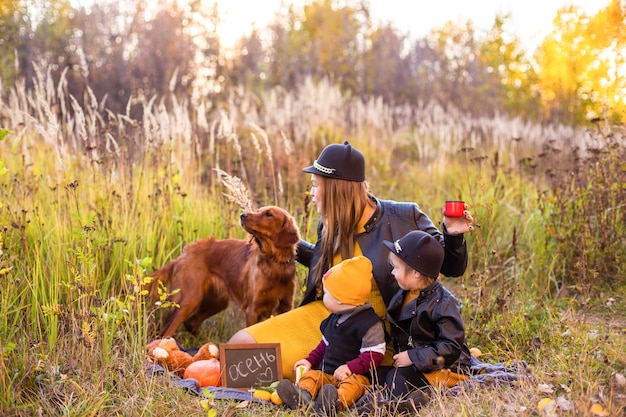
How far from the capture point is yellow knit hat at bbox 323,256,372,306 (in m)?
3.75

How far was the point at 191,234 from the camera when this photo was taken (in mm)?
5539

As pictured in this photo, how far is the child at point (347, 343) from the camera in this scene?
11.8ft

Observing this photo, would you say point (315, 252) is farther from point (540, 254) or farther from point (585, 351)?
point (540, 254)

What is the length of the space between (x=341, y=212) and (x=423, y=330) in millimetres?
921

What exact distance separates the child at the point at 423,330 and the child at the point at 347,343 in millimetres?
156

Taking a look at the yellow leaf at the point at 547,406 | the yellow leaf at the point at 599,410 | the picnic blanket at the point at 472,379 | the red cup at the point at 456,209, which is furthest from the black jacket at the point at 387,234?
the yellow leaf at the point at 599,410

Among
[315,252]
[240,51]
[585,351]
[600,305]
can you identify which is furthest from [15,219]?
[240,51]

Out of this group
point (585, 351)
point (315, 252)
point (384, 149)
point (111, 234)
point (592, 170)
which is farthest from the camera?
point (384, 149)

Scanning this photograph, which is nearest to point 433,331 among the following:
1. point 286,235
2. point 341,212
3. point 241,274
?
point 341,212

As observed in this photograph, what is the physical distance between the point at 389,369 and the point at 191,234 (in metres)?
2.35

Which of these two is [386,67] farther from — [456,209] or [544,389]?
[544,389]

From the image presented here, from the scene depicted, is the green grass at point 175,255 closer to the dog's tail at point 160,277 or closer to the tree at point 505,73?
the dog's tail at point 160,277

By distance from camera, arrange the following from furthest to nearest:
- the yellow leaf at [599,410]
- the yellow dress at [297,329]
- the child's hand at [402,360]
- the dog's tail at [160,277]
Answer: the dog's tail at [160,277], the yellow dress at [297,329], the child's hand at [402,360], the yellow leaf at [599,410]

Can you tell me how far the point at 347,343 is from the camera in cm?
379
